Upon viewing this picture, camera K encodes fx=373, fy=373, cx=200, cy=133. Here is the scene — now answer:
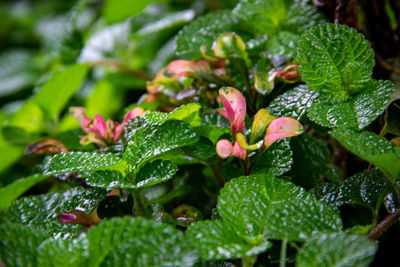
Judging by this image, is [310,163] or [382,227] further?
[310,163]

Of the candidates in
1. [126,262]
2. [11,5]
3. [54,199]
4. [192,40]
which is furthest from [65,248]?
[11,5]

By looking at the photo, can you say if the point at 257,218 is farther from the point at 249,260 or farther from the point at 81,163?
the point at 81,163

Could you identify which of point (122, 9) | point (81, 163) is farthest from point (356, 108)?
point (122, 9)

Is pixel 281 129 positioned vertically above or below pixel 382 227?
above

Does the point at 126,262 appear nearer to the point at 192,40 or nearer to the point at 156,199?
the point at 156,199

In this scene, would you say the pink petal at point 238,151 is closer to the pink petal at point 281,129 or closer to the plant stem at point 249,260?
the pink petal at point 281,129

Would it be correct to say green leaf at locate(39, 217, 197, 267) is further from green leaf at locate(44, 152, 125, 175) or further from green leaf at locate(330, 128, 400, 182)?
green leaf at locate(330, 128, 400, 182)
